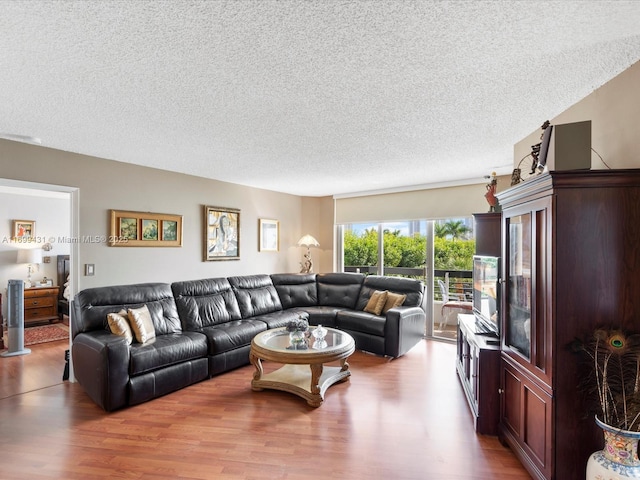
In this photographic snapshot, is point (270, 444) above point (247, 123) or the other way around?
the other way around

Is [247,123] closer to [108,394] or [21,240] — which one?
[108,394]

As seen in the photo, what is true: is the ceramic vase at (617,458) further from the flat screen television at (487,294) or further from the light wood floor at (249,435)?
the flat screen television at (487,294)

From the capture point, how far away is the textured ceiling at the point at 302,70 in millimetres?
1378

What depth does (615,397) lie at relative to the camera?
A: 63.2 inches

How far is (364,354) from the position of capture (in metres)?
4.39

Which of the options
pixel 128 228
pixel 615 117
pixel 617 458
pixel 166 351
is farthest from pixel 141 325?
pixel 615 117

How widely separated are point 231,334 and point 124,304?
122 cm

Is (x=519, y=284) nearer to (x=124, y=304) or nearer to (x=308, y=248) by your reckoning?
(x=124, y=304)

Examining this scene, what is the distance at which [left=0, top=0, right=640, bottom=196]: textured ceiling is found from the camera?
138 centimetres

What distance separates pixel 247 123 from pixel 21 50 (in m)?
1.37

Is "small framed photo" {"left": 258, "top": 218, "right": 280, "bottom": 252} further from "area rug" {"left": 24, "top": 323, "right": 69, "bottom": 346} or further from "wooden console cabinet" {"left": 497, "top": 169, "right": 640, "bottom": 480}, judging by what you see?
"wooden console cabinet" {"left": 497, "top": 169, "right": 640, "bottom": 480}

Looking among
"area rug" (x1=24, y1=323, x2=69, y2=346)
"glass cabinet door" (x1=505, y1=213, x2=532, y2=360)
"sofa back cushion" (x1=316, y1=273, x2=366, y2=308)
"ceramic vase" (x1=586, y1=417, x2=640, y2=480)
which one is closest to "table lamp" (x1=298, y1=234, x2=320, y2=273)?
"sofa back cushion" (x1=316, y1=273, x2=366, y2=308)

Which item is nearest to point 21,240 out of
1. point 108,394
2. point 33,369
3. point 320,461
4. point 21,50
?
point 33,369

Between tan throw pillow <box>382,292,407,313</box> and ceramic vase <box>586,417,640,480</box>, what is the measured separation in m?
2.95
